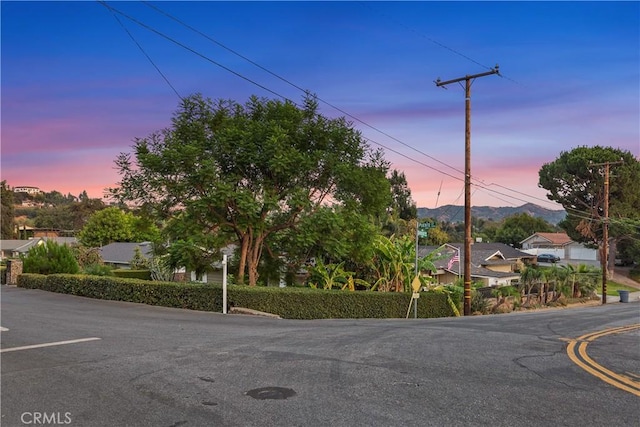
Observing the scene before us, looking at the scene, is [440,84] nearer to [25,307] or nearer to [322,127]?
[322,127]

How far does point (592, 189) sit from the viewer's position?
57.9 meters

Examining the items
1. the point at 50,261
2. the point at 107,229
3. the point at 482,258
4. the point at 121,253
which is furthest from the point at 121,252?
the point at 482,258

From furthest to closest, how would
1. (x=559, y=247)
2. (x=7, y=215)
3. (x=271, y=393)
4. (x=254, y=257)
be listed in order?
(x=7, y=215) < (x=559, y=247) < (x=254, y=257) < (x=271, y=393)

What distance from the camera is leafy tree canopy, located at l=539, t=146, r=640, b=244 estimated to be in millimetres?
55875

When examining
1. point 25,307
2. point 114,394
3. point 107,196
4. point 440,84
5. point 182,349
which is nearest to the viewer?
point 114,394

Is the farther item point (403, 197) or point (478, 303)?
point (403, 197)

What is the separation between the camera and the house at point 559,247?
7762 cm

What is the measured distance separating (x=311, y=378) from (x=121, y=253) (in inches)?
1843

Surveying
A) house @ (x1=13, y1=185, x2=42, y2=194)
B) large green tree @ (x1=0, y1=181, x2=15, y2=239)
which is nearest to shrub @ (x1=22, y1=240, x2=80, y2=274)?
large green tree @ (x1=0, y1=181, x2=15, y2=239)

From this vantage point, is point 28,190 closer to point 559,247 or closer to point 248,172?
point 559,247

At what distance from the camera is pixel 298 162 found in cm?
1961

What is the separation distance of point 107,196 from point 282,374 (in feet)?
54.2

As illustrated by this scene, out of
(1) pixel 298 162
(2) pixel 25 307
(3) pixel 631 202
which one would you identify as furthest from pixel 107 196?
(3) pixel 631 202

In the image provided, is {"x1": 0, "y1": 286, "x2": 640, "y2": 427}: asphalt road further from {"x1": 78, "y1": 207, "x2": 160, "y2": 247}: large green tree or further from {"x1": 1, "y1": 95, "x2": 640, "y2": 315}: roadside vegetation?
{"x1": 78, "y1": 207, "x2": 160, "y2": 247}: large green tree
